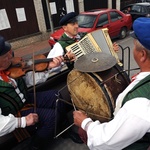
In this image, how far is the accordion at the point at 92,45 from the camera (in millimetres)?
2276

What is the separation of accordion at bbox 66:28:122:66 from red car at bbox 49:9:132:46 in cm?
399

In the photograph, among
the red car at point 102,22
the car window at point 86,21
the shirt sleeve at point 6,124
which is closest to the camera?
the shirt sleeve at point 6,124

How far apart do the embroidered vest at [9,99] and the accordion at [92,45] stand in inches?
31.7

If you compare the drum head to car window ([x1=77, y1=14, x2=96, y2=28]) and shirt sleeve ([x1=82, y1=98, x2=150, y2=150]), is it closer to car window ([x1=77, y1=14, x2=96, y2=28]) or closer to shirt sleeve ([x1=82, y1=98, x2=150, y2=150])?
shirt sleeve ([x1=82, y1=98, x2=150, y2=150])

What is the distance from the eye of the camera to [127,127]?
1.02 meters

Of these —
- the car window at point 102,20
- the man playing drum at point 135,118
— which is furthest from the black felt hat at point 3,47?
the car window at point 102,20

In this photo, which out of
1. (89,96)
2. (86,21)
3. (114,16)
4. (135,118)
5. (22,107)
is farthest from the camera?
(114,16)

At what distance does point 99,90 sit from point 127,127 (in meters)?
0.62

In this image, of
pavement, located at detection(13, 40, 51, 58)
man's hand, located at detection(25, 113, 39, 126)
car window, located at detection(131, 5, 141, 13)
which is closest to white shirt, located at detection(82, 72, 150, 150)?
man's hand, located at detection(25, 113, 39, 126)

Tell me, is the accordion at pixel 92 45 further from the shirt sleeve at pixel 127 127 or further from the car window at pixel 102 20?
the car window at pixel 102 20

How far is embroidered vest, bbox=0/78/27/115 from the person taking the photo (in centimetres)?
191

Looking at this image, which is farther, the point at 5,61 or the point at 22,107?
the point at 22,107

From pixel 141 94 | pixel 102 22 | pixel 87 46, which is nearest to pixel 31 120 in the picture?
pixel 87 46

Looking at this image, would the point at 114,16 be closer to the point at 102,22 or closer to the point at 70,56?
the point at 102,22
